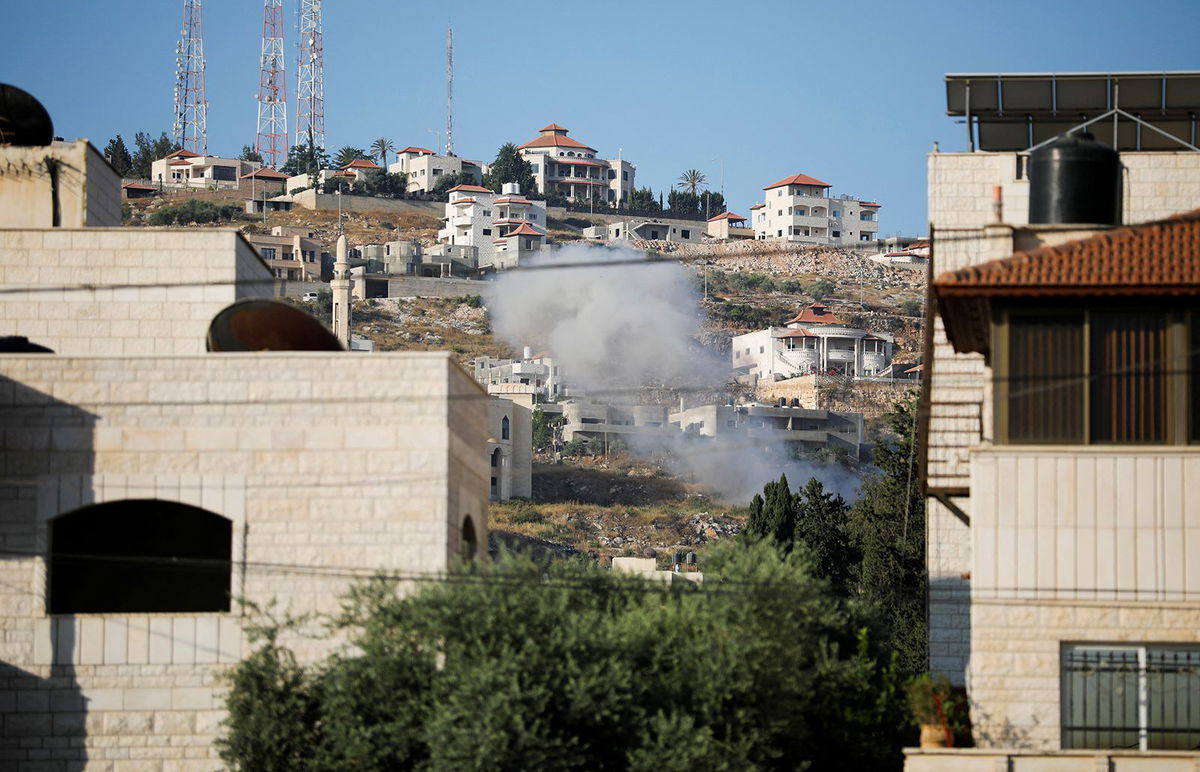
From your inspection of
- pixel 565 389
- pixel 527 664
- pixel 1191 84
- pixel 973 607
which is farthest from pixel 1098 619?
pixel 565 389

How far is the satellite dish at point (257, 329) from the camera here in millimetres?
26969

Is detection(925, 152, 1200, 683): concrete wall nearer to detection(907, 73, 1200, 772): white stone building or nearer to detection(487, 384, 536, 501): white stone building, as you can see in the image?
detection(907, 73, 1200, 772): white stone building

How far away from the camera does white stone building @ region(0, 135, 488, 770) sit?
25.2 meters

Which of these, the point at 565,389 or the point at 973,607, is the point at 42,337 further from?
the point at 565,389

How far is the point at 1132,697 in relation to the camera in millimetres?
21266

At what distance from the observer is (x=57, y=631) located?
2528 cm

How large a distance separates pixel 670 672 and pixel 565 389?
162 metres

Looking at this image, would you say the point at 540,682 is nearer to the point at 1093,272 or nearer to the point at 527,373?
the point at 1093,272

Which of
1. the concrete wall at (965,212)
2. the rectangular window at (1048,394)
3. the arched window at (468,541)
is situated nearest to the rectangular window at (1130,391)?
the rectangular window at (1048,394)

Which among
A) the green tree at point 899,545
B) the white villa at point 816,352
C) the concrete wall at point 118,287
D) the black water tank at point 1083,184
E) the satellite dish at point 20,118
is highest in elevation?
the white villa at point 816,352

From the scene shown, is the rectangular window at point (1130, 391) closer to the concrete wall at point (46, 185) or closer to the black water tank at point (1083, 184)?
the black water tank at point (1083, 184)

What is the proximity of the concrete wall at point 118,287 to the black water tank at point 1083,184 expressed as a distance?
1327cm

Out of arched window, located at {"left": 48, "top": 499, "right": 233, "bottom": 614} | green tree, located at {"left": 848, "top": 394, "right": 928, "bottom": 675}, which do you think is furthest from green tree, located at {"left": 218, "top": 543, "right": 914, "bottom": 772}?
green tree, located at {"left": 848, "top": 394, "right": 928, "bottom": 675}

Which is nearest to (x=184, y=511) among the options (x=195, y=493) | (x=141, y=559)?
(x=195, y=493)
